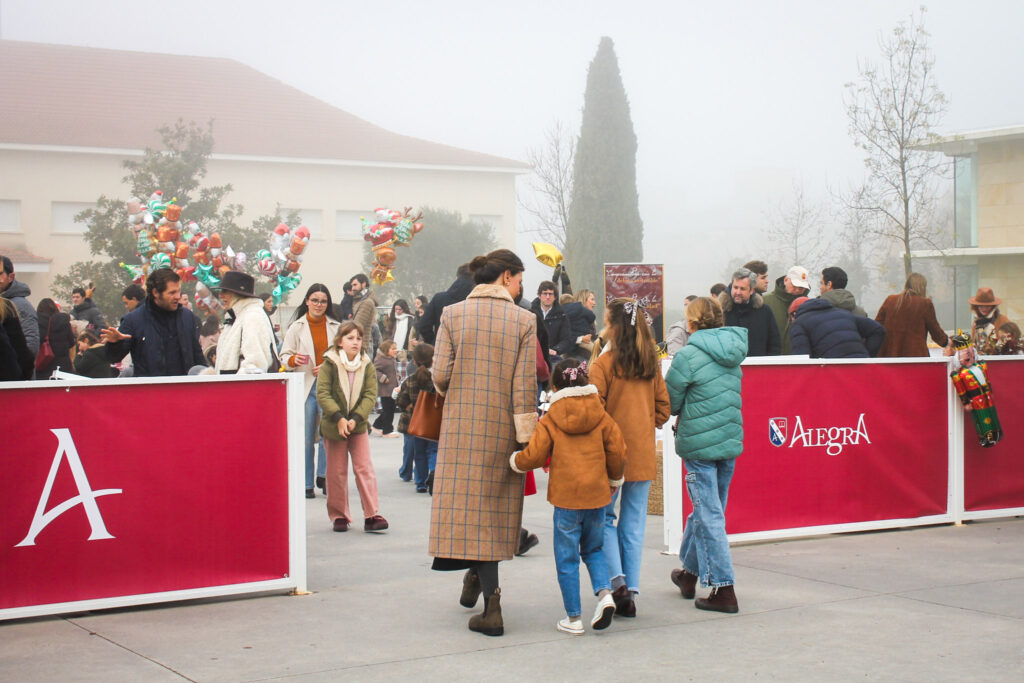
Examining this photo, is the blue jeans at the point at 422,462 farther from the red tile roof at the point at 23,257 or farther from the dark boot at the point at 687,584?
the red tile roof at the point at 23,257

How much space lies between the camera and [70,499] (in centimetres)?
605

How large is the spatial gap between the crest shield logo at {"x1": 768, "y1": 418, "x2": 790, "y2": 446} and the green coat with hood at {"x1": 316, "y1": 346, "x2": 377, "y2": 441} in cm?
321

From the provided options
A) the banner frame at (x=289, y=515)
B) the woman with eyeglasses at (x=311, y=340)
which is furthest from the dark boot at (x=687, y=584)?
the woman with eyeglasses at (x=311, y=340)

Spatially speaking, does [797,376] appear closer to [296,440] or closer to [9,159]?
[296,440]

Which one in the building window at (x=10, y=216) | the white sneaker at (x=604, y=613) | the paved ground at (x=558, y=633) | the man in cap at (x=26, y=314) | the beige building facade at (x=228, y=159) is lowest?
the paved ground at (x=558, y=633)

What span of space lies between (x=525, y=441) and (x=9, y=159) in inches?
1647

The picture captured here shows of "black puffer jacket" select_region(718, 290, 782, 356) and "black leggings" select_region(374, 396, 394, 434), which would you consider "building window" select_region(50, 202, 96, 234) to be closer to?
"black leggings" select_region(374, 396, 394, 434)

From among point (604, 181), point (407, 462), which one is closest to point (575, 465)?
point (407, 462)

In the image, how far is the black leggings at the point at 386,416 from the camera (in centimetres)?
1681

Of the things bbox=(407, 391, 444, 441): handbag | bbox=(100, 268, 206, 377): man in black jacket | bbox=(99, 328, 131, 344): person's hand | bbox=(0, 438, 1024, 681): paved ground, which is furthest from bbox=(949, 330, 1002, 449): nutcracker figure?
bbox=(99, 328, 131, 344): person's hand

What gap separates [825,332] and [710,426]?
3699 mm

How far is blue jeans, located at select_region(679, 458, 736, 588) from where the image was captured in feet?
20.4

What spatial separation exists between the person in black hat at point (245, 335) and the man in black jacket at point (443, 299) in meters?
1.38

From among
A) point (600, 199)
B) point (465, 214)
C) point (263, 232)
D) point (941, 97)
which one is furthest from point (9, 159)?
point (941, 97)
